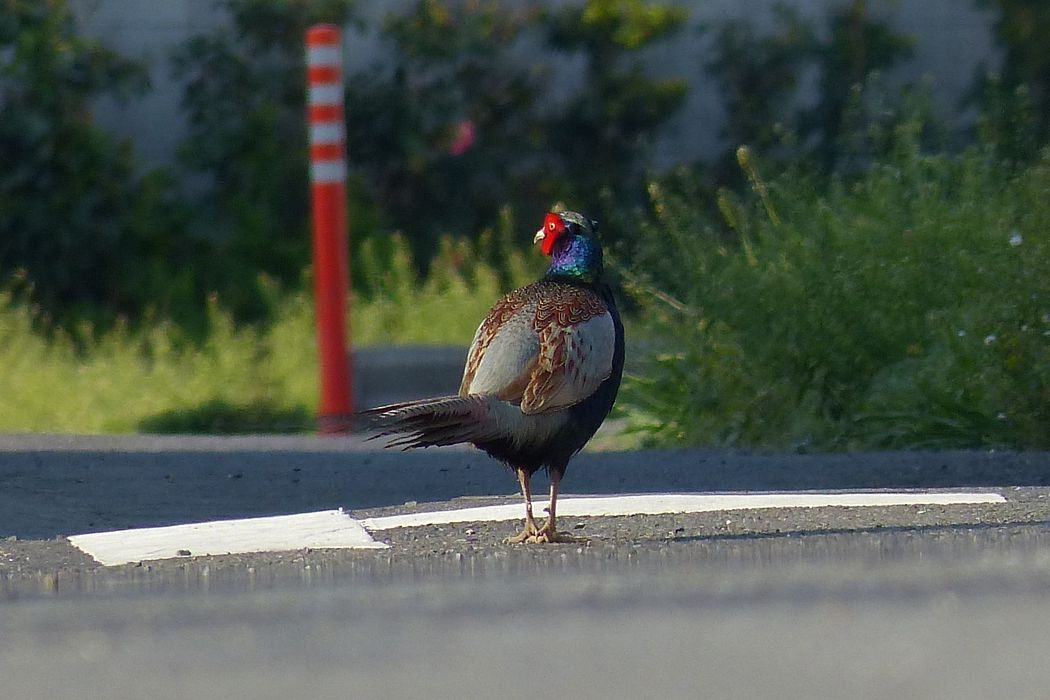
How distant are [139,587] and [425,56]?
830 centimetres

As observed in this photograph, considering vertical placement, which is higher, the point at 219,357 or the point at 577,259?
the point at 219,357

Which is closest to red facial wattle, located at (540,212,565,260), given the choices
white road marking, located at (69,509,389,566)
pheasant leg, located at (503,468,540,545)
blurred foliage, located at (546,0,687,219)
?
pheasant leg, located at (503,468,540,545)

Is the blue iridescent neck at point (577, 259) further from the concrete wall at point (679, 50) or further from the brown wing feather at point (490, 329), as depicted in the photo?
the concrete wall at point (679, 50)

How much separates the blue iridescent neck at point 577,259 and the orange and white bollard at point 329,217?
12.9 ft

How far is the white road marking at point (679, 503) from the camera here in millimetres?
6805

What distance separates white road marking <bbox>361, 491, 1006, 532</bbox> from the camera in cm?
680

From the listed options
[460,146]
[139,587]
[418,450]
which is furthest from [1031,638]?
[460,146]

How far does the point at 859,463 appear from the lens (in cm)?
790

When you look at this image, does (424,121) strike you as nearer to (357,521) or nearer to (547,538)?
(357,521)

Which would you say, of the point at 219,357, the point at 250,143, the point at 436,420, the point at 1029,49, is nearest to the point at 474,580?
the point at 436,420

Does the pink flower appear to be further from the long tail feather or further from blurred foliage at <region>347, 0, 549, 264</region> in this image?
the long tail feather

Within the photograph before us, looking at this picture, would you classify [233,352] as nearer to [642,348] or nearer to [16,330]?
[16,330]

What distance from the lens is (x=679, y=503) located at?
6949mm

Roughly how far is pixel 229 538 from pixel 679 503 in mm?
1512
